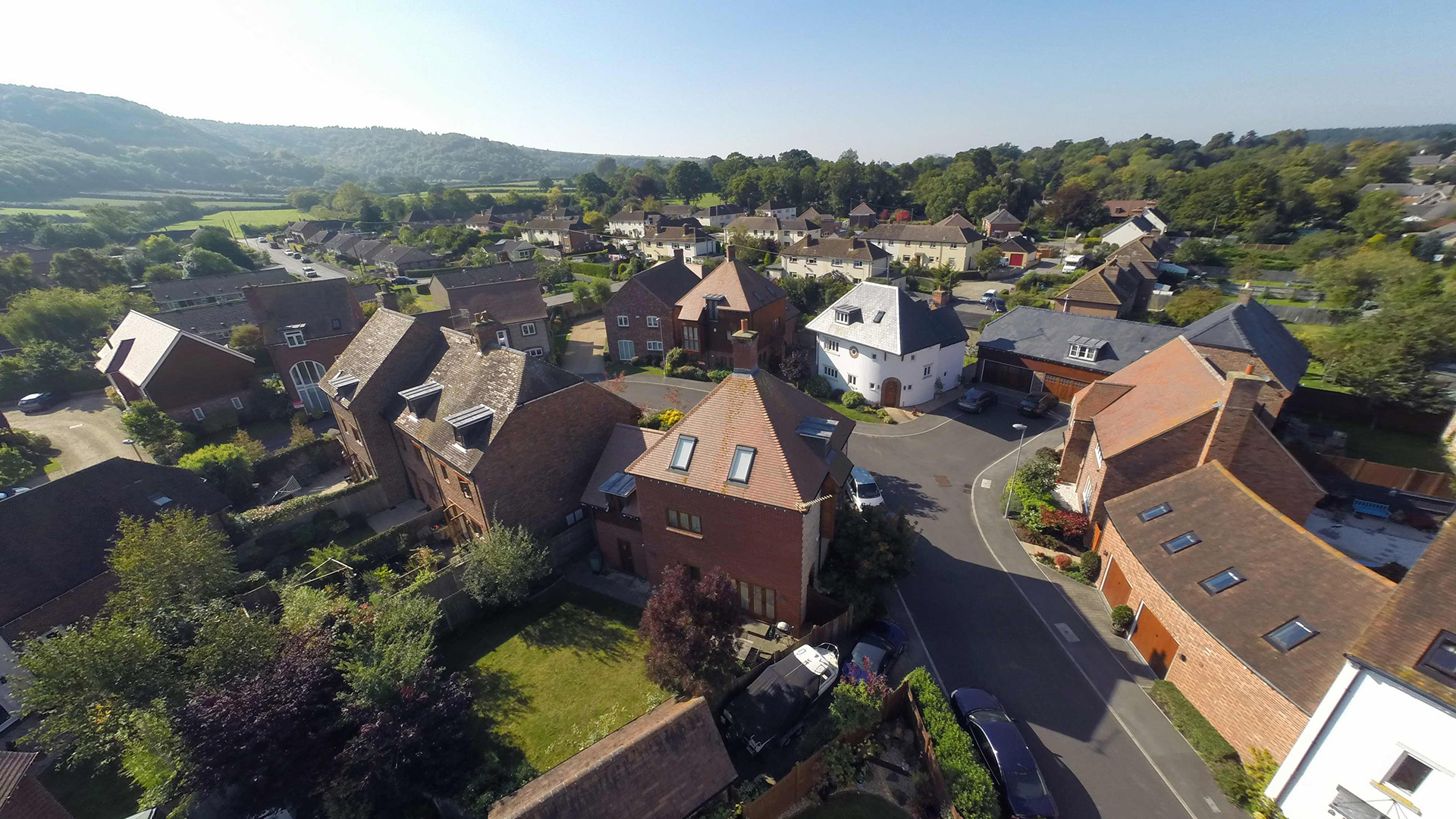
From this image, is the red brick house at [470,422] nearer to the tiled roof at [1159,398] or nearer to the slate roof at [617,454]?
the slate roof at [617,454]

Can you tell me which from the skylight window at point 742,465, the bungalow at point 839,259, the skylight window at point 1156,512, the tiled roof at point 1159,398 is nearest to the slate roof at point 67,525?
the skylight window at point 742,465

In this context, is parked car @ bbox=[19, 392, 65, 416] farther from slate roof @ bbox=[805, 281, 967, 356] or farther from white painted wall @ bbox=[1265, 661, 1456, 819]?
white painted wall @ bbox=[1265, 661, 1456, 819]

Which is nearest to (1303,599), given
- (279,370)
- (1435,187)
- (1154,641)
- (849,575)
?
(1154,641)

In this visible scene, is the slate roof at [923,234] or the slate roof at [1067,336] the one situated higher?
the slate roof at [923,234]

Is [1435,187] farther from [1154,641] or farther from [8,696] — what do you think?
[8,696]

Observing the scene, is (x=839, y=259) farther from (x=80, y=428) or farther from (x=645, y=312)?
(x=80, y=428)

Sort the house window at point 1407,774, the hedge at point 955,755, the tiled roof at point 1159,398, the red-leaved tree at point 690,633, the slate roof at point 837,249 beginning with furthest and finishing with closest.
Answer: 1. the slate roof at point 837,249
2. the tiled roof at point 1159,398
3. the red-leaved tree at point 690,633
4. the hedge at point 955,755
5. the house window at point 1407,774
